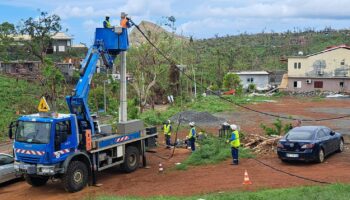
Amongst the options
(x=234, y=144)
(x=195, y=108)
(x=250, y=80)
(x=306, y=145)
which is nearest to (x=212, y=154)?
(x=234, y=144)

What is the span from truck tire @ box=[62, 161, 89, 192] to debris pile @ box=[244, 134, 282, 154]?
8370 mm

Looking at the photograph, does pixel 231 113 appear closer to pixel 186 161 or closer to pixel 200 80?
pixel 186 161

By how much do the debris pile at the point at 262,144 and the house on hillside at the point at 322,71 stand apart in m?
41.0

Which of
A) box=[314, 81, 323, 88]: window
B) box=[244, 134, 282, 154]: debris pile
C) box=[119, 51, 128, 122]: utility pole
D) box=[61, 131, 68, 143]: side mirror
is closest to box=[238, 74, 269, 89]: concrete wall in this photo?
box=[314, 81, 323, 88]: window

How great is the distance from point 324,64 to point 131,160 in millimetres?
47414

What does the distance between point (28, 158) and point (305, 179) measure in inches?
361

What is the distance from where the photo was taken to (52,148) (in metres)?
14.9

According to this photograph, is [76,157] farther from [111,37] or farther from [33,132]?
[111,37]

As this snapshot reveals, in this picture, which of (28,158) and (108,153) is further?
(108,153)

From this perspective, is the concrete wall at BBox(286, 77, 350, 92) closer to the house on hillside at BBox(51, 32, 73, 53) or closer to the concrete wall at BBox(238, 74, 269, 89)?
the concrete wall at BBox(238, 74, 269, 89)

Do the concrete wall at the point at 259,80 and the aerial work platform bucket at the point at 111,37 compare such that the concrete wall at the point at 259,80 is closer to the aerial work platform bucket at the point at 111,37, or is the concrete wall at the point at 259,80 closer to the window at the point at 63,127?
the aerial work platform bucket at the point at 111,37

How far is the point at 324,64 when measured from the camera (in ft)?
198

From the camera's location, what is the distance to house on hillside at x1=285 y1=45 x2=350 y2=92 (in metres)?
59.5

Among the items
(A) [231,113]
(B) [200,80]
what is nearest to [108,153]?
(A) [231,113]
